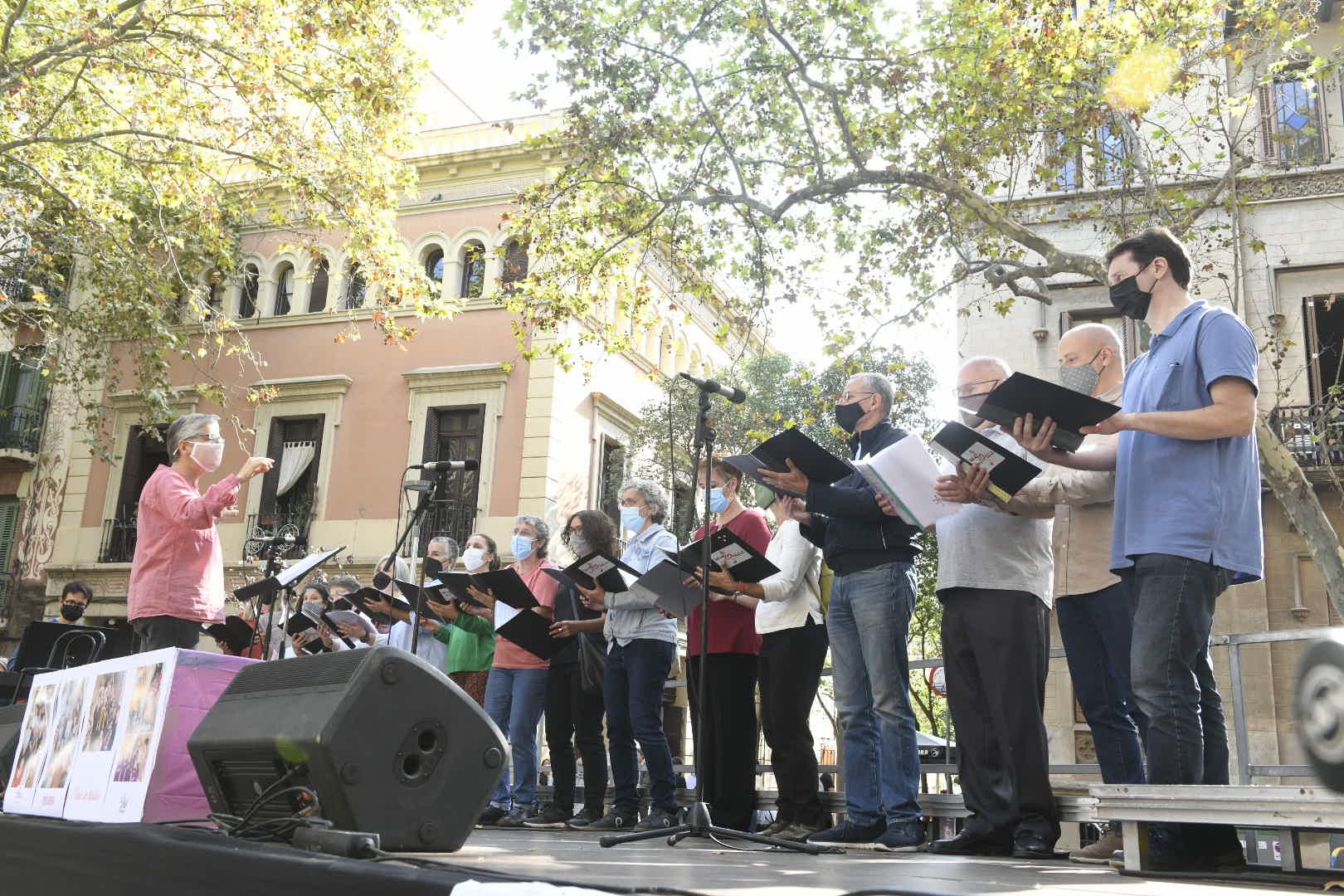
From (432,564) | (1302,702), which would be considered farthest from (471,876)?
(432,564)

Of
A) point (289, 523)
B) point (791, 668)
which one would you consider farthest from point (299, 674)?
point (289, 523)

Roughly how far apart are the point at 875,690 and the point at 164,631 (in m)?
2.91

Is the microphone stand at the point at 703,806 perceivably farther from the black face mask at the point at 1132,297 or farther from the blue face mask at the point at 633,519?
the black face mask at the point at 1132,297

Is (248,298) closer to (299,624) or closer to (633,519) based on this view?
(299,624)

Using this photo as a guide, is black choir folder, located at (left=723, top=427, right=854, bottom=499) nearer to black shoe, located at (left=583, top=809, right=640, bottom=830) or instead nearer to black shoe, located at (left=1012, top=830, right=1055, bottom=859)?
black shoe, located at (left=1012, top=830, right=1055, bottom=859)

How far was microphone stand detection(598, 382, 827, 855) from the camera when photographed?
356 centimetres

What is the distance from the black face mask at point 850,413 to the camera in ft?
14.7

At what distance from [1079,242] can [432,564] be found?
41.7 feet

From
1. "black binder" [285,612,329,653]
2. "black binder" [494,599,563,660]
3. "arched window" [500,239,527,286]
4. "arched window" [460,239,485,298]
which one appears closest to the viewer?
"black binder" [494,599,563,660]

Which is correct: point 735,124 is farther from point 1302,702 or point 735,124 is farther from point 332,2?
point 1302,702

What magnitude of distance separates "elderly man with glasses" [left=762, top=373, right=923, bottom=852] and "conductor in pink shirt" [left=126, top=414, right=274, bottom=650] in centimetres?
235

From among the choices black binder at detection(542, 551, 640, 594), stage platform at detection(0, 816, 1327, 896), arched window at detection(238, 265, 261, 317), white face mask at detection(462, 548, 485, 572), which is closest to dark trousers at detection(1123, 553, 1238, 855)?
stage platform at detection(0, 816, 1327, 896)

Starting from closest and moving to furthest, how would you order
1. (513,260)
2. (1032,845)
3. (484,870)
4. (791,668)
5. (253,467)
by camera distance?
(484,870)
(1032,845)
(253,467)
(791,668)
(513,260)

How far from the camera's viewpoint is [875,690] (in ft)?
13.4
